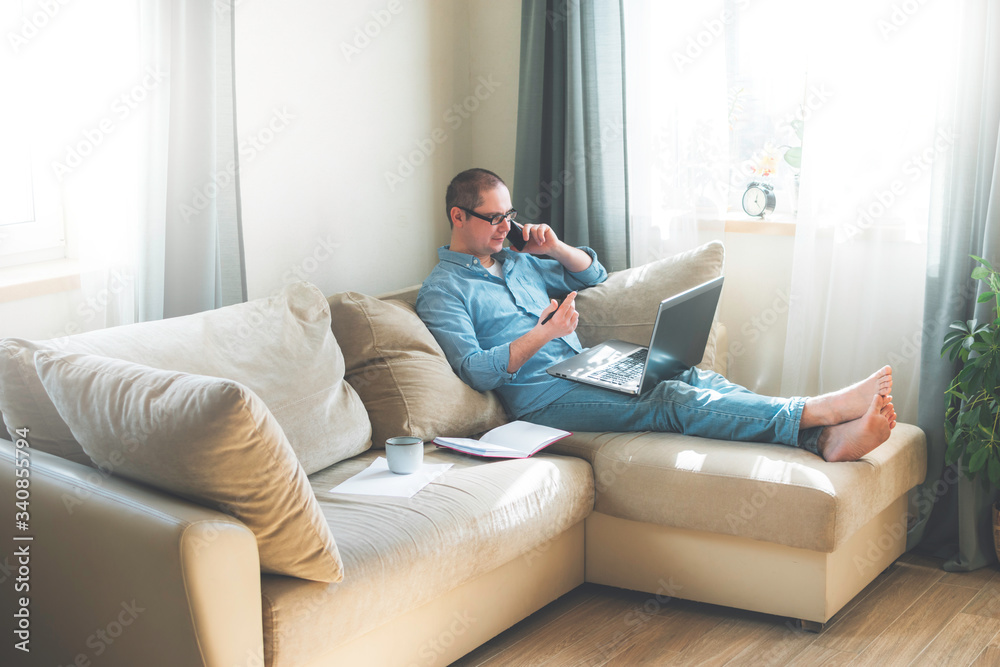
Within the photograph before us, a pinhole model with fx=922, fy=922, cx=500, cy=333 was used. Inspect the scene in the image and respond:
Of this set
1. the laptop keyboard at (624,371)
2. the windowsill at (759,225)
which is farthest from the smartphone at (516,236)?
the windowsill at (759,225)

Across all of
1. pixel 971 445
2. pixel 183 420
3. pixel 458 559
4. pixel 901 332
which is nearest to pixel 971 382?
pixel 971 445

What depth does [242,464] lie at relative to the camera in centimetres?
163

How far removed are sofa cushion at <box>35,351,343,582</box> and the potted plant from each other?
186 cm

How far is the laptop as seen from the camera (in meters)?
2.52

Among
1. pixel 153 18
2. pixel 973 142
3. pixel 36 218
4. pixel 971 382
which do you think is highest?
pixel 153 18

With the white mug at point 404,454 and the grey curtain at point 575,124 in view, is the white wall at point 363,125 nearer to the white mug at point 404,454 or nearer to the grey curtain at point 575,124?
the grey curtain at point 575,124

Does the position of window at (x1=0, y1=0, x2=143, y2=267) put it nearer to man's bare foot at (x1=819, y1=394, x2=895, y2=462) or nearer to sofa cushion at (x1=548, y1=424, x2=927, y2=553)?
sofa cushion at (x1=548, y1=424, x2=927, y2=553)

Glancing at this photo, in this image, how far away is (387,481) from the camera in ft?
7.40

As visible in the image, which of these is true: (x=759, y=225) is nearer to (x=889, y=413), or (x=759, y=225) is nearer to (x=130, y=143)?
(x=889, y=413)

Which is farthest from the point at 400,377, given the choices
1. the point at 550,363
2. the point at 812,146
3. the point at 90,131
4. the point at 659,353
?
the point at 812,146

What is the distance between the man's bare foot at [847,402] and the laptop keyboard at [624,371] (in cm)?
49

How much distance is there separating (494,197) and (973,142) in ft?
4.69

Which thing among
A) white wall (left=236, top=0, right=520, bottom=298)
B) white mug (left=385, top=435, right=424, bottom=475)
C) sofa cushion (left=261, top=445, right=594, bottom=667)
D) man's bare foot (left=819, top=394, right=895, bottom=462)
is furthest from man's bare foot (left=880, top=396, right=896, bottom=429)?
white wall (left=236, top=0, right=520, bottom=298)

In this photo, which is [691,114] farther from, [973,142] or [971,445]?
[971,445]
